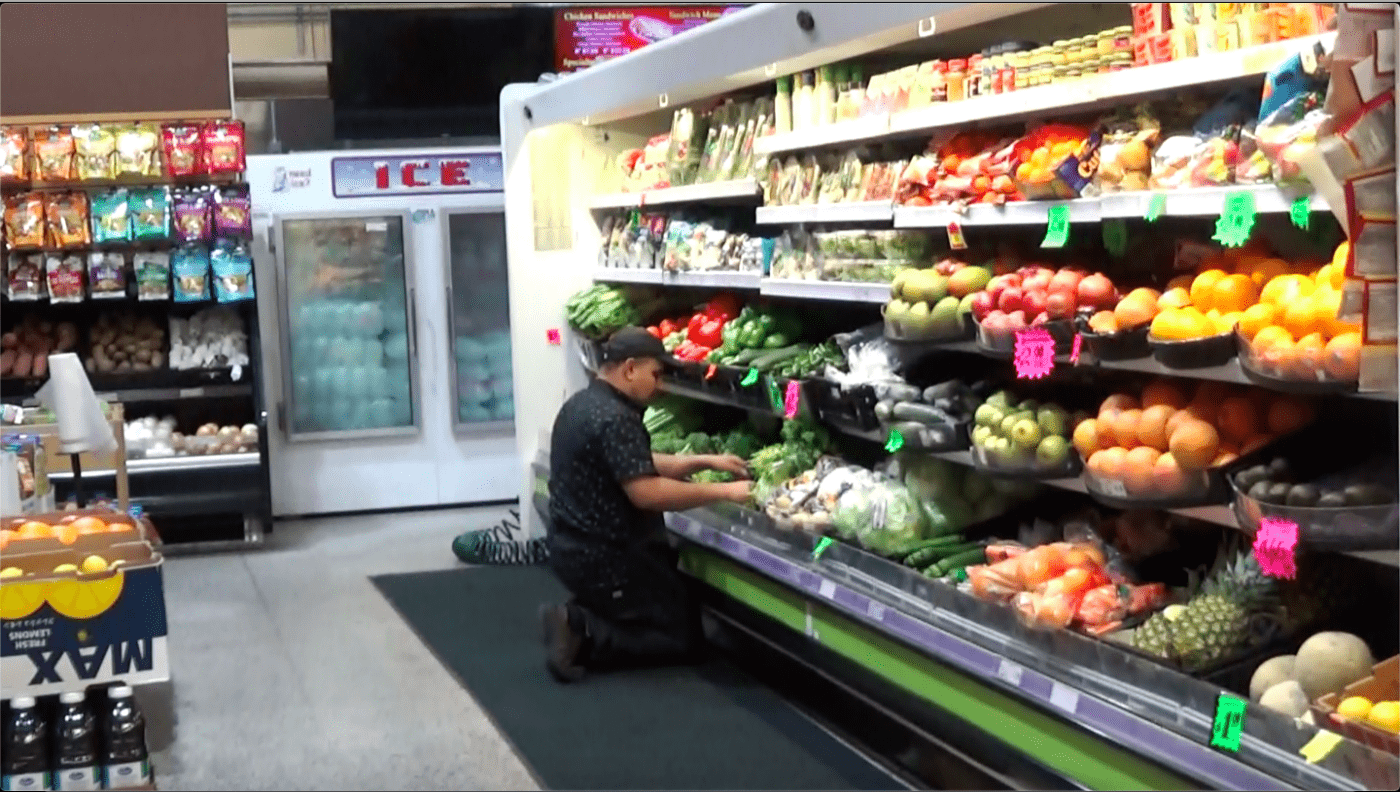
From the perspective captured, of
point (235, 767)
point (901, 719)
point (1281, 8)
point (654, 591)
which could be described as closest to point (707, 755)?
point (901, 719)

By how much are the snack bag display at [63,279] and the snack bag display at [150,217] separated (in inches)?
15.0

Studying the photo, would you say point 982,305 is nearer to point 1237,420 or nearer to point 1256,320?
point 1237,420

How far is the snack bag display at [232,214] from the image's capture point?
934 centimetres

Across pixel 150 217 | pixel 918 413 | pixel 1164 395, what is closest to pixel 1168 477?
pixel 1164 395

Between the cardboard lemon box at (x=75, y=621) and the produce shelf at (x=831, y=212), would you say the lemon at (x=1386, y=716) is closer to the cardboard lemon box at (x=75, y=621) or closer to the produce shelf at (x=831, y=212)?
the produce shelf at (x=831, y=212)

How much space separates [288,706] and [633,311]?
2825 millimetres

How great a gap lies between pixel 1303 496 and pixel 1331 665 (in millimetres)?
423

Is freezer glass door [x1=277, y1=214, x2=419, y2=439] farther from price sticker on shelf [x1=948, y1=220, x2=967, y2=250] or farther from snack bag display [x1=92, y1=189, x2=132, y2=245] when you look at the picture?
price sticker on shelf [x1=948, y1=220, x2=967, y2=250]

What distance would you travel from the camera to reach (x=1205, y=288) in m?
3.82

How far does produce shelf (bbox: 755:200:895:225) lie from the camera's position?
17.3ft

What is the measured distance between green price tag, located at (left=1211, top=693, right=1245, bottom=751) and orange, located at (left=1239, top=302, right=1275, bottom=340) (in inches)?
30.1

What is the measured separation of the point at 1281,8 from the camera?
353 centimetres

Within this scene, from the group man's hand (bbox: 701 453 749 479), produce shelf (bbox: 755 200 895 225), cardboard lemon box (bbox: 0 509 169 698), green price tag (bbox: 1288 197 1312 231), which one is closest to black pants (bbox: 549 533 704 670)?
man's hand (bbox: 701 453 749 479)

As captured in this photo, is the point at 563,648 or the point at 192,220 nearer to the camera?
the point at 563,648
